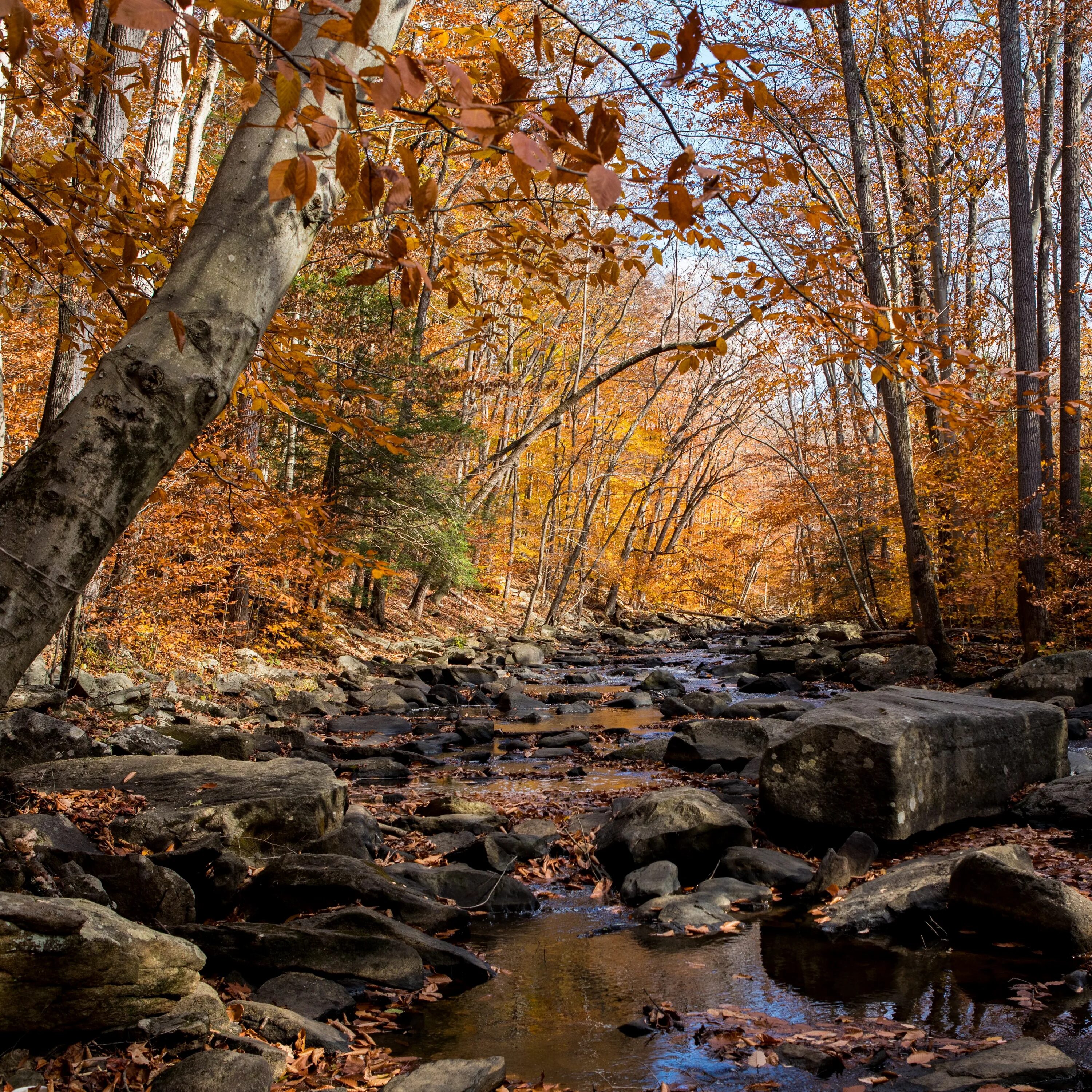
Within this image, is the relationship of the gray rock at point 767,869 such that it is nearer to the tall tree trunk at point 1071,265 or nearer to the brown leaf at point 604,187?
the brown leaf at point 604,187

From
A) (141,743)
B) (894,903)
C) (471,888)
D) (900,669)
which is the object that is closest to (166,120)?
(141,743)

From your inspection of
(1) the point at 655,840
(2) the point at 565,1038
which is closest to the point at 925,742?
(1) the point at 655,840

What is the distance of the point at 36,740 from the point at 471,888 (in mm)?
3572

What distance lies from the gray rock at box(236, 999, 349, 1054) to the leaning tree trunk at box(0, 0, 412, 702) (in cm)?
195

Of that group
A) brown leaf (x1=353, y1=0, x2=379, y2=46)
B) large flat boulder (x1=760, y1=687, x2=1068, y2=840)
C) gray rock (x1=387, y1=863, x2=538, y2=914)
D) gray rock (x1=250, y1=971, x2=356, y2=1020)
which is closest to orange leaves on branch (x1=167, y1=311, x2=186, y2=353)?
brown leaf (x1=353, y1=0, x2=379, y2=46)

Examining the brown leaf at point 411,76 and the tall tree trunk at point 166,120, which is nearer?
the brown leaf at point 411,76

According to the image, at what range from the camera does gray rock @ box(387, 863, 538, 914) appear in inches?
192

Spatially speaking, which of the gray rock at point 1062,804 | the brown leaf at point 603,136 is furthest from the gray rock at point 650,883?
the brown leaf at point 603,136

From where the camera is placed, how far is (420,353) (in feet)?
56.5

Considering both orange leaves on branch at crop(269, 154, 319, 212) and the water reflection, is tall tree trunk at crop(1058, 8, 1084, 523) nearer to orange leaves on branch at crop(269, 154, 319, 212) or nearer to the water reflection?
the water reflection

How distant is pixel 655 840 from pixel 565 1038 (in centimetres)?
217

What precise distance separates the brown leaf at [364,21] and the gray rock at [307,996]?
322 cm

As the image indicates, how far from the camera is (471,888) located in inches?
197

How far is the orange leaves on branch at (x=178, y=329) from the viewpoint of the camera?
1784 millimetres
